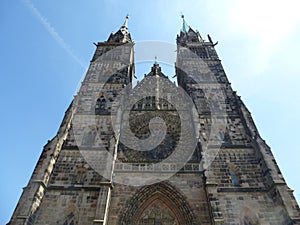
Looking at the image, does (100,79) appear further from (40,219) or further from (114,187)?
(40,219)

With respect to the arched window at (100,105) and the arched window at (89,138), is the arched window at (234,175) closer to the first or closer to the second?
the arched window at (89,138)

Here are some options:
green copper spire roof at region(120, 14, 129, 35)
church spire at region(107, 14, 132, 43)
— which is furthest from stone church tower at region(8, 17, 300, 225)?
green copper spire roof at region(120, 14, 129, 35)

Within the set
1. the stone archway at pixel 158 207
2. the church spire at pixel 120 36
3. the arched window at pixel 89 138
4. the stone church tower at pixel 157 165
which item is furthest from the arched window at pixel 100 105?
the church spire at pixel 120 36

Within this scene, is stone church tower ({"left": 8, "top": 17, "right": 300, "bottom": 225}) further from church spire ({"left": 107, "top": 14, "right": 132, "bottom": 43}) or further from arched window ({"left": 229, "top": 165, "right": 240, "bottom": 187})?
church spire ({"left": 107, "top": 14, "right": 132, "bottom": 43})

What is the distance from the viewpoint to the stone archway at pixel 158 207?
949cm

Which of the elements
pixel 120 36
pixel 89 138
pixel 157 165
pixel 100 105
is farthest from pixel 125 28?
pixel 157 165

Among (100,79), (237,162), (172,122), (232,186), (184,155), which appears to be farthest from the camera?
(100,79)

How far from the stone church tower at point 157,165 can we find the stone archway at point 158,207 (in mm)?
42

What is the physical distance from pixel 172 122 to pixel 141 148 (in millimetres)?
2720

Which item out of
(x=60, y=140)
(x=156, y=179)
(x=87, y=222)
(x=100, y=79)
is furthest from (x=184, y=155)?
(x=100, y=79)

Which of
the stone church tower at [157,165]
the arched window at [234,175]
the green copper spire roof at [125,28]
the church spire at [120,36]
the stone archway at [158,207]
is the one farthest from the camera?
the green copper spire roof at [125,28]

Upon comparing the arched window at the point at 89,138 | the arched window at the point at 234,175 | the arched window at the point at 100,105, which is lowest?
the arched window at the point at 234,175

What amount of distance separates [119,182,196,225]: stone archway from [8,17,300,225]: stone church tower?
0.04 metres

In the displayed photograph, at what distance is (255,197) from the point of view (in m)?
9.88
